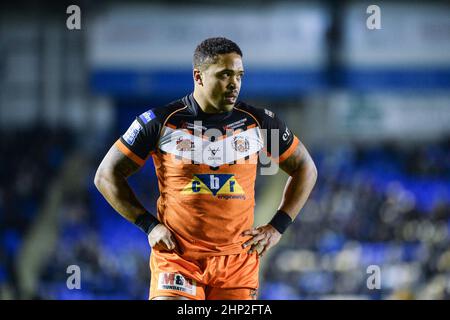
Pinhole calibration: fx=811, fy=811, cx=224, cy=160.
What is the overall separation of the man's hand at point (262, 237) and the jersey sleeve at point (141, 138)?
32.4 inches

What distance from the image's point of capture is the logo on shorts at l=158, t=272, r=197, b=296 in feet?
16.2

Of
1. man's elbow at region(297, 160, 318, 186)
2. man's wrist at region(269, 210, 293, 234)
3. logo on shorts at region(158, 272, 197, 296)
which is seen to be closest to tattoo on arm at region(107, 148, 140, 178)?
logo on shorts at region(158, 272, 197, 296)

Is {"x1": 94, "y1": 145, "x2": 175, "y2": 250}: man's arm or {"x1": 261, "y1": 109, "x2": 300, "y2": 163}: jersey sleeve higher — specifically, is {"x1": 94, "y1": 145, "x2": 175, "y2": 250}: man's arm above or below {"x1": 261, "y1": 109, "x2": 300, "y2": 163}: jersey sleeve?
below

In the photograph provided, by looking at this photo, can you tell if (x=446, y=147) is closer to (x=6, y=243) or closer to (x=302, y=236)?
(x=302, y=236)

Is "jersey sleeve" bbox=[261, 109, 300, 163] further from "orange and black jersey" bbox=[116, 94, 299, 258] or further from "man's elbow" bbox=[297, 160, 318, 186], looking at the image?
"man's elbow" bbox=[297, 160, 318, 186]

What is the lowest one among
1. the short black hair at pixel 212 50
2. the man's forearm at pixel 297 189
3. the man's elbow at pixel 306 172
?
the man's forearm at pixel 297 189

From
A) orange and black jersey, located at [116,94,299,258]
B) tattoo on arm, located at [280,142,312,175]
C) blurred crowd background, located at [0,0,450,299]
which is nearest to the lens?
orange and black jersey, located at [116,94,299,258]

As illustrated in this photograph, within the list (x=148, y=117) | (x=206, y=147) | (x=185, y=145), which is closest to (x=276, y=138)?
(x=206, y=147)

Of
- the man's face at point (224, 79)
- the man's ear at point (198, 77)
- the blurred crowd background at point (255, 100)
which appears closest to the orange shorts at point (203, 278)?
the man's face at point (224, 79)

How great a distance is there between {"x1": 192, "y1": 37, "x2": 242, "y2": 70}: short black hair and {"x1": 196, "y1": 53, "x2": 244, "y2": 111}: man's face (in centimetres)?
3

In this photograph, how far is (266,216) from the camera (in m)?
19.3

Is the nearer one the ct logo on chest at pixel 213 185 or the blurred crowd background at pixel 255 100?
the ct logo on chest at pixel 213 185

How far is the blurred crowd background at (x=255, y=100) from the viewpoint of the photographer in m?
17.6

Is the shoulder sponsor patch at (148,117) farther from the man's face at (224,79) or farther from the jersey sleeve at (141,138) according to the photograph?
the man's face at (224,79)
